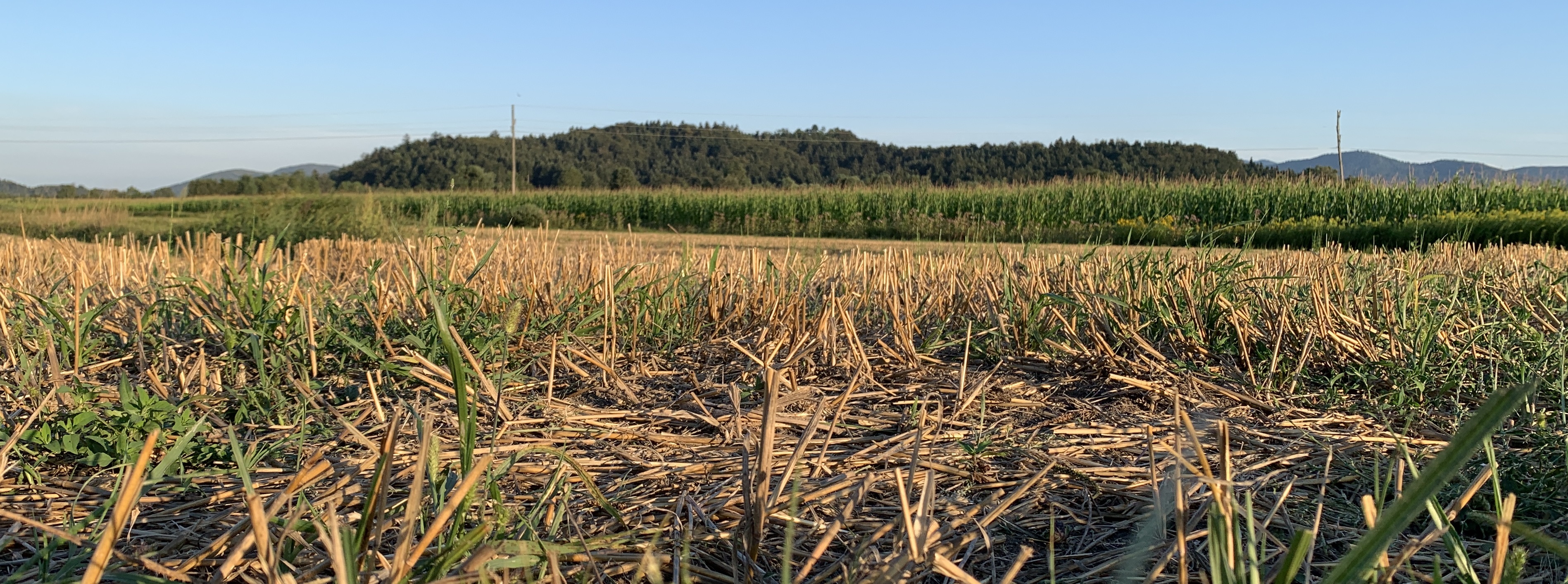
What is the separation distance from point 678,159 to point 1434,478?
71.3 metres

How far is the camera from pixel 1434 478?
82 centimetres

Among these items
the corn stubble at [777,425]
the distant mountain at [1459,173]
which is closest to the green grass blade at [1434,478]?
the corn stubble at [777,425]

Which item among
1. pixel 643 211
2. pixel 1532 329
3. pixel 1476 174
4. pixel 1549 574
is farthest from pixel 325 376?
pixel 643 211

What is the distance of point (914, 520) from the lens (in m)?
1.49

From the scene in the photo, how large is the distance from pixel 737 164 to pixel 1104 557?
64.4 metres

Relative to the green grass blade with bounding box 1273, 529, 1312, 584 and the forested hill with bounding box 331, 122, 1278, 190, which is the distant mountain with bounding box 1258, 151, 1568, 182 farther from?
the forested hill with bounding box 331, 122, 1278, 190

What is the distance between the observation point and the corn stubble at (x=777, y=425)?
→ 144cm

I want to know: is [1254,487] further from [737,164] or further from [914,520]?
[737,164]

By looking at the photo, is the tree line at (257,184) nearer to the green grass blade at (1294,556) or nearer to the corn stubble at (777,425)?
the corn stubble at (777,425)

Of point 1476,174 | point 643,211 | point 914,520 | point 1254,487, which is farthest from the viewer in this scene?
point 643,211

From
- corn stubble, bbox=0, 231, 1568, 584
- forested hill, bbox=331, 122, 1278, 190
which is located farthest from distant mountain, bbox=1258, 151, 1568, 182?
forested hill, bbox=331, 122, 1278, 190

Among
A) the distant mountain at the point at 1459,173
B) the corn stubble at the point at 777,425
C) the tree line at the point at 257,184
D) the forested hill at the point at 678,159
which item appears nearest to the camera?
the corn stubble at the point at 777,425

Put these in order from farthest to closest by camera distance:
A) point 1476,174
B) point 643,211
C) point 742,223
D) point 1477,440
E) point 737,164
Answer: point 737,164, point 643,211, point 742,223, point 1476,174, point 1477,440

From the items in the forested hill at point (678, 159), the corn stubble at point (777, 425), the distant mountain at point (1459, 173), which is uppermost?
the forested hill at point (678, 159)
